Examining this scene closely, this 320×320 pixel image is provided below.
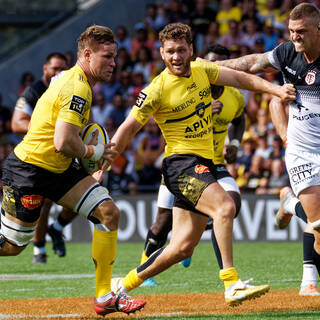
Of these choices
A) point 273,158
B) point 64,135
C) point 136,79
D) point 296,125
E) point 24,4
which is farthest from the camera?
point 24,4

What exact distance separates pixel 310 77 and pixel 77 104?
2129mm

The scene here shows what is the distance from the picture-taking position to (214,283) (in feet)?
29.3

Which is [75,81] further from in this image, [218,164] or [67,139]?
[218,164]

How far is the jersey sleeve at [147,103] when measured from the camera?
22.1 ft

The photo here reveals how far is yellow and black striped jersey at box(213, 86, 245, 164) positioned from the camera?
8766 millimetres

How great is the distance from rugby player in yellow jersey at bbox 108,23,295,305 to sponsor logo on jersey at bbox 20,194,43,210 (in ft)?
2.66

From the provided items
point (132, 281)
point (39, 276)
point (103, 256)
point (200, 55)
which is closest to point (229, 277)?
point (132, 281)

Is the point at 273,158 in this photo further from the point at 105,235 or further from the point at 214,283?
the point at 105,235

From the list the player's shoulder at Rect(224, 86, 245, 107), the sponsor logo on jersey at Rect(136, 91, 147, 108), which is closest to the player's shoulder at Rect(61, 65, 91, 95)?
the sponsor logo on jersey at Rect(136, 91, 147, 108)

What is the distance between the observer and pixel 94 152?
6.32 meters

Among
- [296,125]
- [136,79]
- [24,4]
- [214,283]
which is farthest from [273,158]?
[24,4]

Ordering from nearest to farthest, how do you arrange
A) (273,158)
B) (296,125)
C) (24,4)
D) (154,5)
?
(296,125) → (273,158) → (154,5) → (24,4)

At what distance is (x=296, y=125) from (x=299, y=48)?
74 cm

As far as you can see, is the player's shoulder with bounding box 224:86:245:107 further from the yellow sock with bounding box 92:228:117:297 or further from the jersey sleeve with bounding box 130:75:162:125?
the yellow sock with bounding box 92:228:117:297
